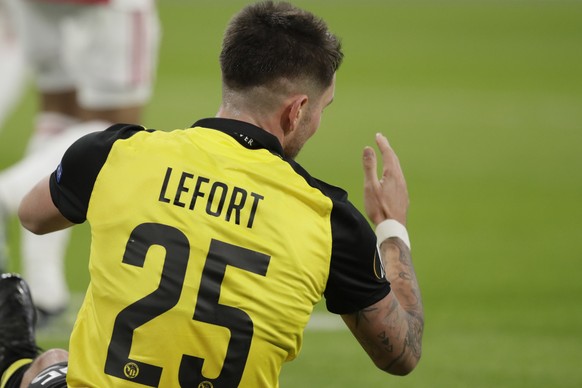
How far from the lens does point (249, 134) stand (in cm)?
319

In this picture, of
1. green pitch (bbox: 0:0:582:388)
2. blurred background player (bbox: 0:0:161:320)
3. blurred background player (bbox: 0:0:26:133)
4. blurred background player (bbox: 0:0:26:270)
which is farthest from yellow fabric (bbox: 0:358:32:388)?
blurred background player (bbox: 0:0:26:133)

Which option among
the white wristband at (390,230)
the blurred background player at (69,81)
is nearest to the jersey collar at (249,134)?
the white wristband at (390,230)

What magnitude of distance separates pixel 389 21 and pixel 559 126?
8.53m

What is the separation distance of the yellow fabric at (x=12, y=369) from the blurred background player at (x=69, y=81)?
5.04 feet

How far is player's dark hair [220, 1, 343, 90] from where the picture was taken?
3.21m

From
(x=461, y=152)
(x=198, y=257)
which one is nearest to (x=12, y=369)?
(x=198, y=257)

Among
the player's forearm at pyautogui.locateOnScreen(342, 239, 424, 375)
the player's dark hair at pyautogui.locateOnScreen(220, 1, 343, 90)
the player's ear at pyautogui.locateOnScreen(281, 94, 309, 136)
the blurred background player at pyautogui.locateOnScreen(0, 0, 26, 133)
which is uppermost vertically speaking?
the player's dark hair at pyautogui.locateOnScreen(220, 1, 343, 90)

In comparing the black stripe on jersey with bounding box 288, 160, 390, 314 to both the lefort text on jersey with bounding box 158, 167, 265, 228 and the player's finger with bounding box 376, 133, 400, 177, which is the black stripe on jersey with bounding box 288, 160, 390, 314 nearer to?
the lefort text on jersey with bounding box 158, 167, 265, 228

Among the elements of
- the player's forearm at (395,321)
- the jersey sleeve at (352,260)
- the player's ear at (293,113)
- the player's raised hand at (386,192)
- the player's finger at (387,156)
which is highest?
the player's ear at (293,113)

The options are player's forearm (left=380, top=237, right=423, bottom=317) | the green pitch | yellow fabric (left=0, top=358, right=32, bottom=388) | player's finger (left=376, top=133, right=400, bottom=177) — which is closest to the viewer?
player's forearm (left=380, top=237, right=423, bottom=317)

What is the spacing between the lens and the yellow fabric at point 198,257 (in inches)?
120

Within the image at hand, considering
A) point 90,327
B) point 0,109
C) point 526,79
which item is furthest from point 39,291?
point 526,79

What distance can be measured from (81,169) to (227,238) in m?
0.43

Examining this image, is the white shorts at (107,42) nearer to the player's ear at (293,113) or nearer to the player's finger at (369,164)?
the player's finger at (369,164)
